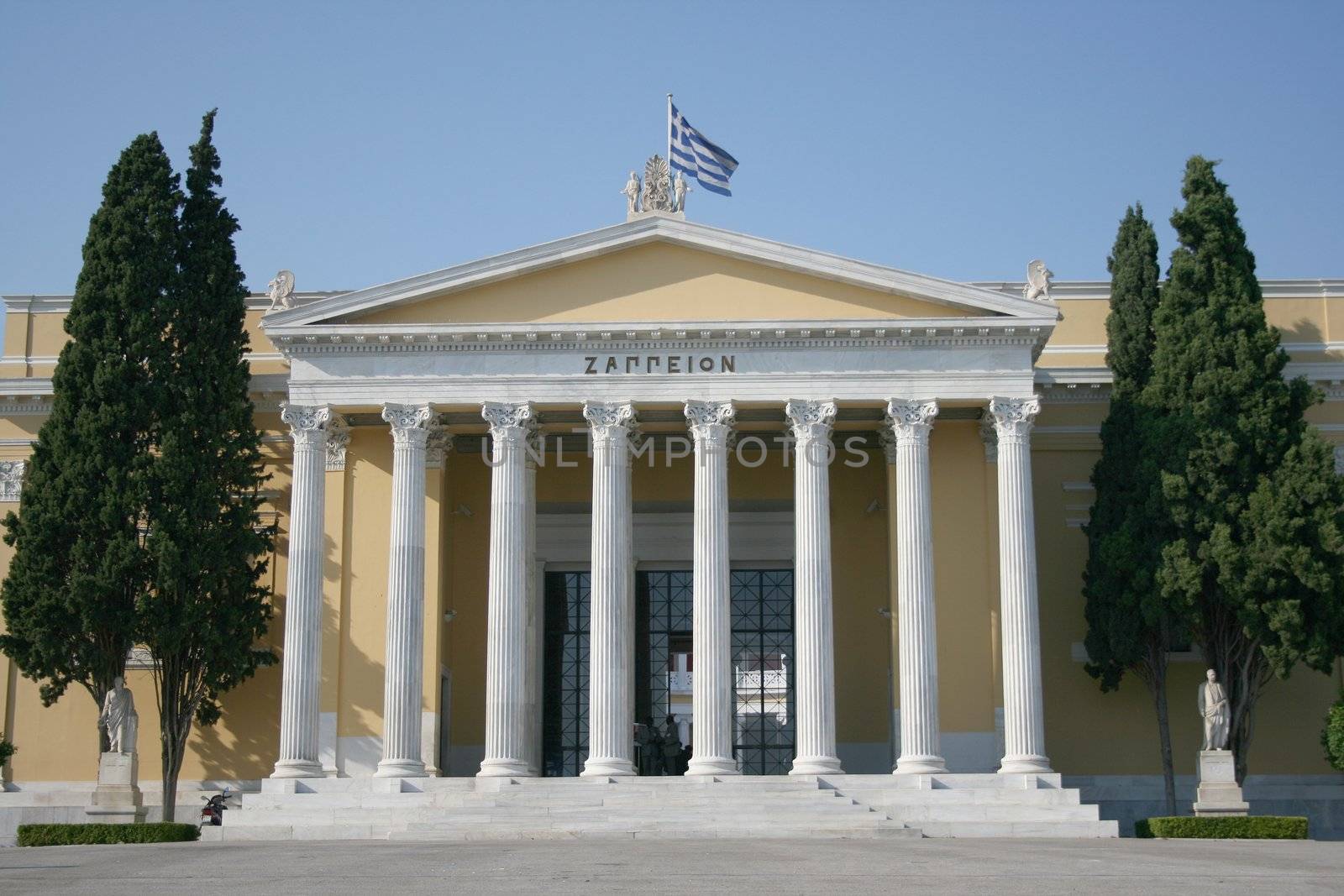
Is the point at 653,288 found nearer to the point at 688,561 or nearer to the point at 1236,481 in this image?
the point at 688,561

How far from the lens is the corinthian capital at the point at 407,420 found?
113 ft

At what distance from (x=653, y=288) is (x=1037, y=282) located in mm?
8152

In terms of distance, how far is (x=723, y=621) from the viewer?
109 ft

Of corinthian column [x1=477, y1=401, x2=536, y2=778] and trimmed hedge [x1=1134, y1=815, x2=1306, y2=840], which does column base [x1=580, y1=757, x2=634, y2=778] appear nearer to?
corinthian column [x1=477, y1=401, x2=536, y2=778]

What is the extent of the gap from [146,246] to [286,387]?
4.63 meters

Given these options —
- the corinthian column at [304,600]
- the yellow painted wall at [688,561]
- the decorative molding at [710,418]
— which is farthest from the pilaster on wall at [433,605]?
the decorative molding at [710,418]

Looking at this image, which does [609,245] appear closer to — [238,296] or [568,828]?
[238,296]

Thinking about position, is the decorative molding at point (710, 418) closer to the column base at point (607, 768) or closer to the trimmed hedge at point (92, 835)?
the column base at point (607, 768)

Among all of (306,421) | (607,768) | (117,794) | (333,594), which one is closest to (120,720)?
(117,794)

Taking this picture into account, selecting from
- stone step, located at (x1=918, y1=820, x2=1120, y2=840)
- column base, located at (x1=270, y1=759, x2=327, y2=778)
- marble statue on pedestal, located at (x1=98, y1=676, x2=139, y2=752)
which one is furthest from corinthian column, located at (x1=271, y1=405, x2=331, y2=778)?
stone step, located at (x1=918, y1=820, x2=1120, y2=840)

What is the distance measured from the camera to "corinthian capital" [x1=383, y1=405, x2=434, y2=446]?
113 feet

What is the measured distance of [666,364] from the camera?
113ft

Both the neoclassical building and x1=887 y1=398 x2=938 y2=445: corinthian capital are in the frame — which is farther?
x1=887 y1=398 x2=938 y2=445: corinthian capital

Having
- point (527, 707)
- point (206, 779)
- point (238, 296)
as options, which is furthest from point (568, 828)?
point (238, 296)
